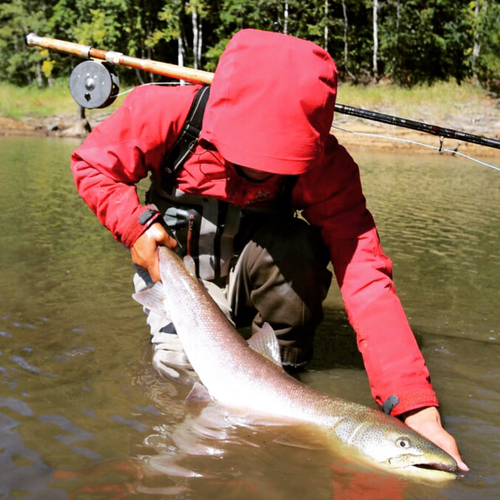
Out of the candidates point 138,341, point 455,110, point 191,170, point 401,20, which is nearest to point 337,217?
point 191,170

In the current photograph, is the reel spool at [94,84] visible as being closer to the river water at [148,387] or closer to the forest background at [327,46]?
the river water at [148,387]

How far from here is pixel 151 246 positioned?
131 inches

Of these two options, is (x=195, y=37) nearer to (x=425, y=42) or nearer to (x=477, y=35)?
(x=425, y=42)

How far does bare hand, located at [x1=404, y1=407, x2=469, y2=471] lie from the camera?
266 cm

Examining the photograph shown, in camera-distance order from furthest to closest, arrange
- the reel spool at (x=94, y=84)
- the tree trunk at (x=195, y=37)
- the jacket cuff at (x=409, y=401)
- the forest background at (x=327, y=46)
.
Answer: the tree trunk at (x=195, y=37), the forest background at (x=327, y=46), the reel spool at (x=94, y=84), the jacket cuff at (x=409, y=401)

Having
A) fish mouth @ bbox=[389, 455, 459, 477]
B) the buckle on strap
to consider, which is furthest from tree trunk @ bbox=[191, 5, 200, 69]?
fish mouth @ bbox=[389, 455, 459, 477]

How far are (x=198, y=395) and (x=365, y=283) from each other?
102 cm

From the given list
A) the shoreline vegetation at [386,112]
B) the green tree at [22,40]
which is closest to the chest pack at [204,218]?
the shoreline vegetation at [386,112]

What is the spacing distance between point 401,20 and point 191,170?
3094cm

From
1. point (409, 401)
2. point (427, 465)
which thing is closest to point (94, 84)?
point (409, 401)

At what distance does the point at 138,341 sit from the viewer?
4.04 meters

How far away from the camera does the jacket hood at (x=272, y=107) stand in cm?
285

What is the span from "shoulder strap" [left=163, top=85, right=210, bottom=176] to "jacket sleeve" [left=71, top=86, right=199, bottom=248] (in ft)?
0.11

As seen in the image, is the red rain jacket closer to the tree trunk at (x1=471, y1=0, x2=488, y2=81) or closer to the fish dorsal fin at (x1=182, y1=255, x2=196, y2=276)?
the fish dorsal fin at (x1=182, y1=255, x2=196, y2=276)
